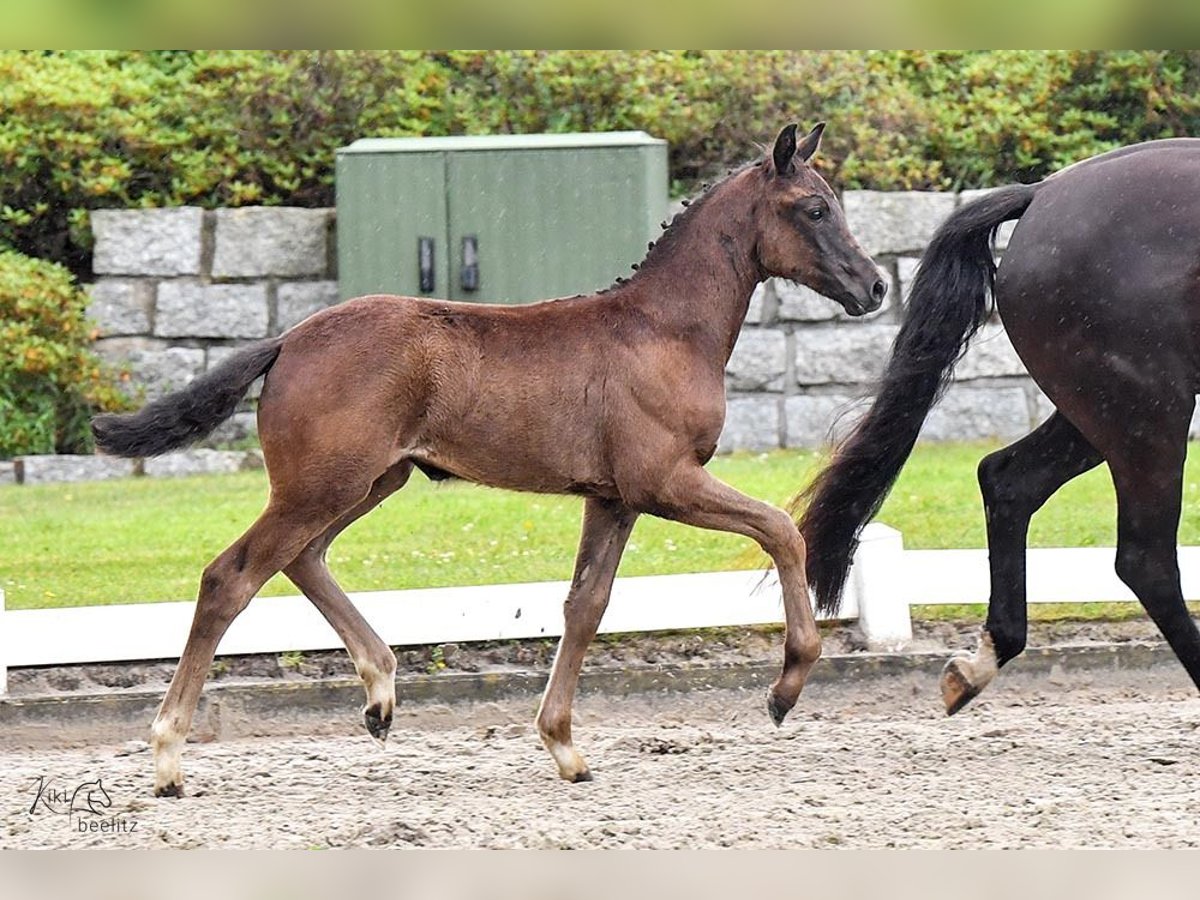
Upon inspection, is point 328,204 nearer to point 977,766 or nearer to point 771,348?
point 771,348

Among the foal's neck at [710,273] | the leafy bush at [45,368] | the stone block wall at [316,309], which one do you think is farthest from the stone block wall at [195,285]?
the foal's neck at [710,273]

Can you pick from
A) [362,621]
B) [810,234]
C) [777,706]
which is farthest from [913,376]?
[362,621]

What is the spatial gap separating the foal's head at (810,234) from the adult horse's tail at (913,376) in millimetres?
740

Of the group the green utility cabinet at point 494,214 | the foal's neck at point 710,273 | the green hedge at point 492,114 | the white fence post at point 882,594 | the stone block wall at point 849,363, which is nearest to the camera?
the foal's neck at point 710,273

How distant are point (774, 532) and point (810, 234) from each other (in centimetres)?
85

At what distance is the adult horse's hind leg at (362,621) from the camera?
477 centimetres

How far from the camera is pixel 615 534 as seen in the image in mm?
4910

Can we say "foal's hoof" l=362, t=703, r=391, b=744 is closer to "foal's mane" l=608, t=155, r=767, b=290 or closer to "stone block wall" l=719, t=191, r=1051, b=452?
"foal's mane" l=608, t=155, r=767, b=290

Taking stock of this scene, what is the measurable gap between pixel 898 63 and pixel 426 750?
6.88 m

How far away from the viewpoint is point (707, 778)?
477cm

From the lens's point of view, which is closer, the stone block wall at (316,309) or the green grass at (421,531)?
the green grass at (421,531)

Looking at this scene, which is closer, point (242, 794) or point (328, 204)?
point (242, 794)

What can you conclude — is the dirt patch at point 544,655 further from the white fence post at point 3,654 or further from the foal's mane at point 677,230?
the foal's mane at point 677,230

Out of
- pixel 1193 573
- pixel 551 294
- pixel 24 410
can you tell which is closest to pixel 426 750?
pixel 1193 573
